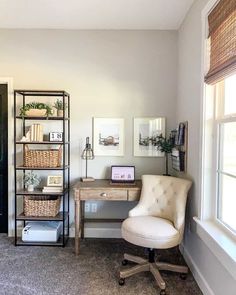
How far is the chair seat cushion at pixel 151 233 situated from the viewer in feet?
8.25

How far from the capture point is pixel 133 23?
352cm

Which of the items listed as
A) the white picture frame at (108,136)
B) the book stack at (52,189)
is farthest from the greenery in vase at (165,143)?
the book stack at (52,189)

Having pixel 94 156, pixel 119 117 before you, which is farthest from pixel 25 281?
pixel 119 117

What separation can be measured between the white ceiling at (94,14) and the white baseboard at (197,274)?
102 inches

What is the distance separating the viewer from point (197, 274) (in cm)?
262

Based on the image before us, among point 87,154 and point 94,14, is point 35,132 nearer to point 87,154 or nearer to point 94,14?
point 87,154

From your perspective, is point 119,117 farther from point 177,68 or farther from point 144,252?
point 144,252

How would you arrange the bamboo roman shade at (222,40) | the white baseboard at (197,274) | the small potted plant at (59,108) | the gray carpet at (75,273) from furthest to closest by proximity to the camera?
the small potted plant at (59,108), the gray carpet at (75,273), the white baseboard at (197,274), the bamboo roman shade at (222,40)

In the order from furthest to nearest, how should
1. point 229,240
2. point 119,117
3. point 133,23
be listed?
point 119,117, point 133,23, point 229,240

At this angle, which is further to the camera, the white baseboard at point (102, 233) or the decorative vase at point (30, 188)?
A: the white baseboard at point (102, 233)

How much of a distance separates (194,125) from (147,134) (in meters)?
0.98

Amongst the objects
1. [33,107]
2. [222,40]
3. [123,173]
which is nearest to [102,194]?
[123,173]

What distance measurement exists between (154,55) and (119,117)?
917 mm

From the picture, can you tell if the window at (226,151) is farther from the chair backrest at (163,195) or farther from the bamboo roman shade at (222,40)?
the chair backrest at (163,195)
